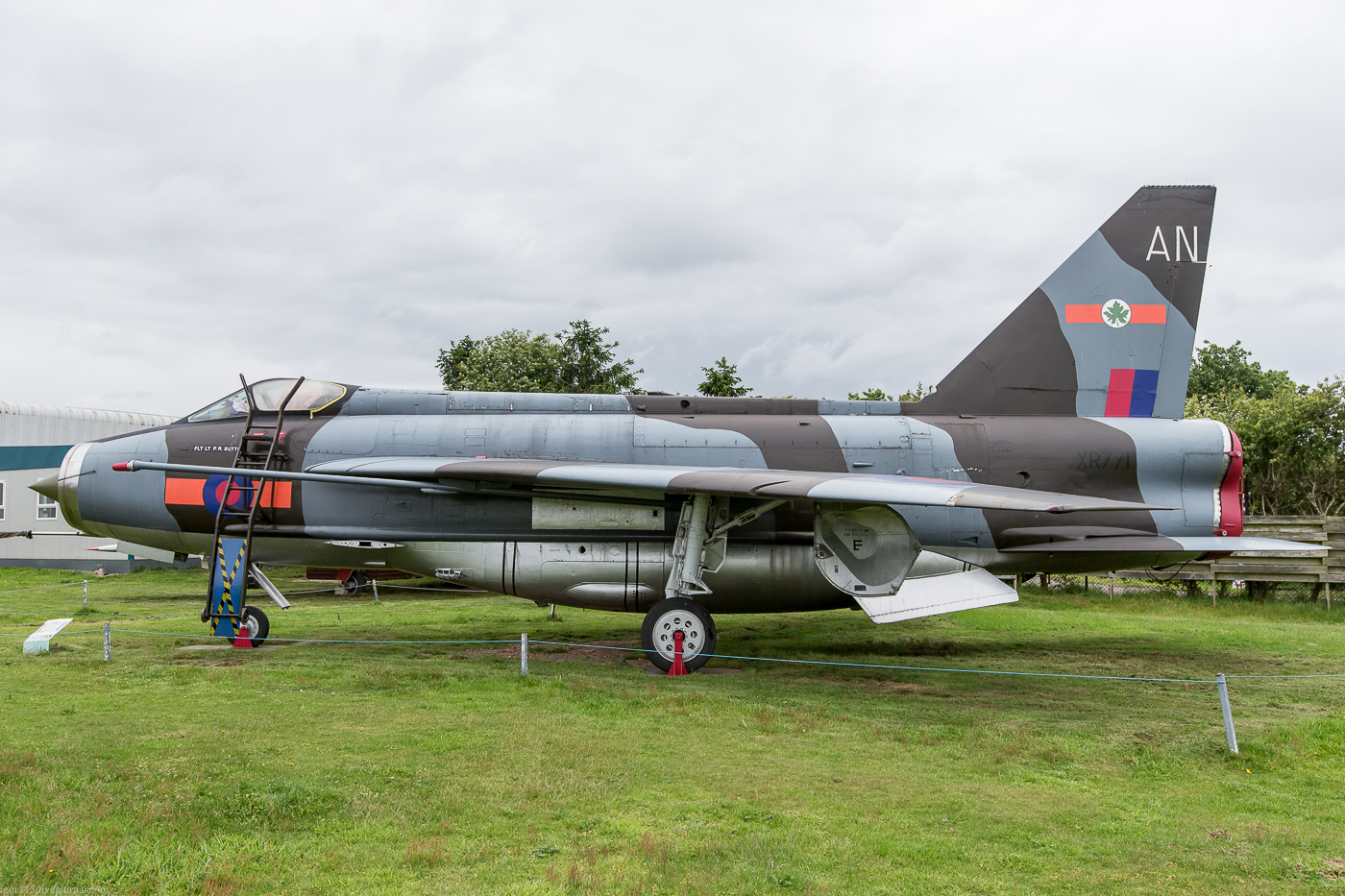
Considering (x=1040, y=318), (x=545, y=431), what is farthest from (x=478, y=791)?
(x=1040, y=318)

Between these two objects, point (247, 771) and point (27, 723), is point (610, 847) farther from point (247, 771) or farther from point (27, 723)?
point (27, 723)

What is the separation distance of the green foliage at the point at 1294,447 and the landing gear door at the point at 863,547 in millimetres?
18186

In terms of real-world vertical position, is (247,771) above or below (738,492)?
below

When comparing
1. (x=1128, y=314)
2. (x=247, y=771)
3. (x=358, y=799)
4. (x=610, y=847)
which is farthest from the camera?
(x=1128, y=314)

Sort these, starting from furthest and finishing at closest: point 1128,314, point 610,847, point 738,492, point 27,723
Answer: point 1128,314, point 738,492, point 27,723, point 610,847

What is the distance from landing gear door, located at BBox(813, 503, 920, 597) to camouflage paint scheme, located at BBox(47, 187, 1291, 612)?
51cm

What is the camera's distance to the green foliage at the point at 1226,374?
1831 inches

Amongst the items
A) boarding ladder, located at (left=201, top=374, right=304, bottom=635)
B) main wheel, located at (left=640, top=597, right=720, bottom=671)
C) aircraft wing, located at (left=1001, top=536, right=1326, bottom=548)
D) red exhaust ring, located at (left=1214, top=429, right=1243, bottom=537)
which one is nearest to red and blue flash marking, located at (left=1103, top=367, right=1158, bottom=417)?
red exhaust ring, located at (left=1214, top=429, right=1243, bottom=537)

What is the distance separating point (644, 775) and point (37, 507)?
27.3 meters

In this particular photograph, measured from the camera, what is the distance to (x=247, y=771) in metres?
5.68

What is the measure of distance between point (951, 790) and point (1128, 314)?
341 inches

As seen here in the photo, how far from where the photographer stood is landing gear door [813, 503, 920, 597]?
1036cm

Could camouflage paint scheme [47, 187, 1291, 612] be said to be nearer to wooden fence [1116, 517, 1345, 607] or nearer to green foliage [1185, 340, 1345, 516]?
wooden fence [1116, 517, 1345, 607]

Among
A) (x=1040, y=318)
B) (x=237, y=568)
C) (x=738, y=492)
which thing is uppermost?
(x=1040, y=318)
